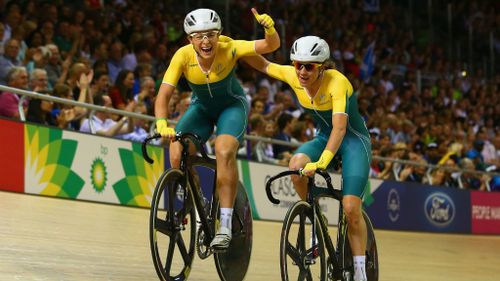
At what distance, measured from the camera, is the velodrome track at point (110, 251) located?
6.77 metres

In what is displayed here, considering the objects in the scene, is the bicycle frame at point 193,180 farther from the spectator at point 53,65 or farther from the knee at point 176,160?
the spectator at point 53,65

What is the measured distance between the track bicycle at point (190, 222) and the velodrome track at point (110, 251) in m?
0.37

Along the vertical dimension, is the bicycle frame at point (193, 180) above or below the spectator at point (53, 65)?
below

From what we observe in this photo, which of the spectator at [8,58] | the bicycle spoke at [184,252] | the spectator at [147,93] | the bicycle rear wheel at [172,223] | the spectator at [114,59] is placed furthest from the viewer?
the spectator at [114,59]

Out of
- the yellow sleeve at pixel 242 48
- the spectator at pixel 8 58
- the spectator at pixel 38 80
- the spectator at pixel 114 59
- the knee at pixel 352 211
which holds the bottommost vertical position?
the knee at pixel 352 211

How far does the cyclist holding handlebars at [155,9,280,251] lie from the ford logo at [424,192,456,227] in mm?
9471

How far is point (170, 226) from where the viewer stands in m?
6.36

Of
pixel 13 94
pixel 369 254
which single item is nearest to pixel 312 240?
pixel 369 254

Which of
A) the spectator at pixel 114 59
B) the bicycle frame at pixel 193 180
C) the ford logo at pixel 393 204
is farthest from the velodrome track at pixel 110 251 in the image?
the spectator at pixel 114 59

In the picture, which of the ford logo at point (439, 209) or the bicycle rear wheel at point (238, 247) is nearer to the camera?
the bicycle rear wheel at point (238, 247)

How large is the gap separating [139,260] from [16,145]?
11.3 ft

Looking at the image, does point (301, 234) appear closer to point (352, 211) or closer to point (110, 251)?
point (352, 211)

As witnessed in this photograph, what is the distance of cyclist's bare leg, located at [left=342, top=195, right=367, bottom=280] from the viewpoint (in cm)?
672

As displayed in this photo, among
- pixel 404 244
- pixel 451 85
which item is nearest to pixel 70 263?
pixel 404 244
